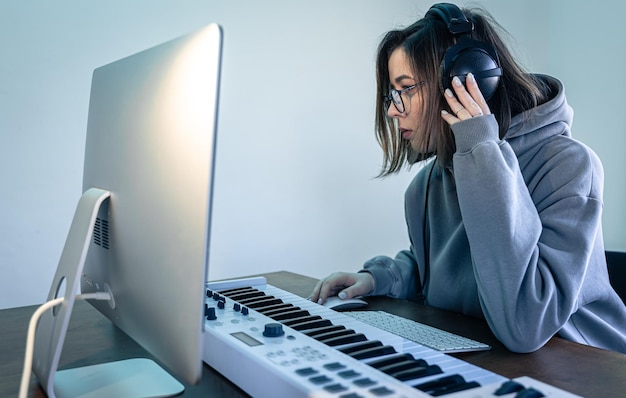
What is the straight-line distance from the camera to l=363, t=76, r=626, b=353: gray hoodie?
0.90 metres

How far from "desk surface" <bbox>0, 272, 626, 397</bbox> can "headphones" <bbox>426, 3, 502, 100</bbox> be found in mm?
430

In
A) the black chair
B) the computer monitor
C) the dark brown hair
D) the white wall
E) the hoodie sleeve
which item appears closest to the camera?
the computer monitor

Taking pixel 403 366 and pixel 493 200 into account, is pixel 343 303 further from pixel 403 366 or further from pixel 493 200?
pixel 403 366

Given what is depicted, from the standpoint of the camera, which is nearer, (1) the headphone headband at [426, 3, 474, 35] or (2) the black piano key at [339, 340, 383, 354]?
(2) the black piano key at [339, 340, 383, 354]

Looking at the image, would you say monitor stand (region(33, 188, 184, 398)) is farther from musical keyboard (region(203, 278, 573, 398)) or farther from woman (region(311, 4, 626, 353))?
woman (region(311, 4, 626, 353))

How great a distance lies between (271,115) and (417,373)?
62.0 inches

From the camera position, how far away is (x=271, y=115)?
2088 millimetres

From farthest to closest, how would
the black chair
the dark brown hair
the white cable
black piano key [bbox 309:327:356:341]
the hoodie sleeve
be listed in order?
the black chair
the dark brown hair
the hoodie sleeve
black piano key [bbox 309:327:356:341]
the white cable

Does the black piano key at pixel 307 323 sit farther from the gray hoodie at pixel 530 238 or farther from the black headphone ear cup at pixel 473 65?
the black headphone ear cup at pixel 473 65

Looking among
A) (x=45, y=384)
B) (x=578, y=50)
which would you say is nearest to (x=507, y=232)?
(x=45, y=384)

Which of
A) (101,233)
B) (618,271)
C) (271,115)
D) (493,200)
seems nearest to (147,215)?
(101,233)

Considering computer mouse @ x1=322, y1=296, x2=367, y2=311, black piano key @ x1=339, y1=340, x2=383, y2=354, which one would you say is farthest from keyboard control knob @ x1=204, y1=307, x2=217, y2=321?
computer mouse @ x1=322, y1=296, x2=367, y2=311

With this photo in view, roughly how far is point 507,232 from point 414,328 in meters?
0.21

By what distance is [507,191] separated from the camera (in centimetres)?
93
